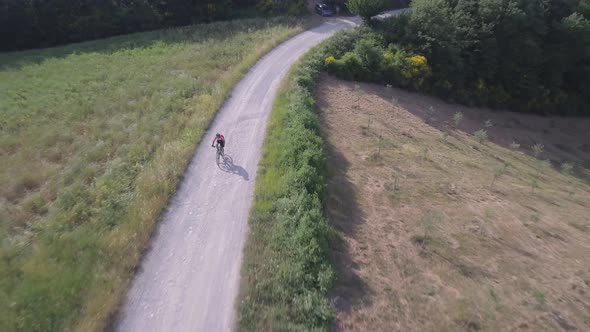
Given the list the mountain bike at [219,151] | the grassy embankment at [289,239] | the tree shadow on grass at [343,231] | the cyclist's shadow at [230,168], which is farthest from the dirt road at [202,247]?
the tree shadow on grass at [343,231]

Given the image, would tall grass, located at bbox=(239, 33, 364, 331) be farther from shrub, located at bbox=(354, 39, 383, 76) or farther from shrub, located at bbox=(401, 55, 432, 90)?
shrub, located at bbox=(401, 55, 432, 90)

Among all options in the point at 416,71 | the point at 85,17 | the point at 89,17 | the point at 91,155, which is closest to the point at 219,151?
the point at 91,155

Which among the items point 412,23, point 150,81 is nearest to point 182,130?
point 150,81

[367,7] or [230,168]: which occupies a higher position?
[367,7]

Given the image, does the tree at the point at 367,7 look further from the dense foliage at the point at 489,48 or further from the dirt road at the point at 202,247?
the dirt road at the point at 202,247

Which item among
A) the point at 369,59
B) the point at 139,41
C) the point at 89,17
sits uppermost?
the point at 89,17

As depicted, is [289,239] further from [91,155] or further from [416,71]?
[416,71]

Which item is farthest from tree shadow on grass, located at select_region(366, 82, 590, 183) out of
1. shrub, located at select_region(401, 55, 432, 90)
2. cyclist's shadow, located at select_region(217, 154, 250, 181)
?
cyclist's shadow, located at select_region(217, 154, 250, 181)

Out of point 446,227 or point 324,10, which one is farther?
point 324,10
